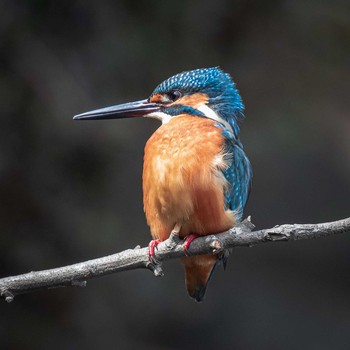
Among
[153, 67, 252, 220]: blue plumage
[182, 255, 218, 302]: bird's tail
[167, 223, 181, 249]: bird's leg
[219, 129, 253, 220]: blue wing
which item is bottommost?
[182, 255, 218, 302]: bird's tail

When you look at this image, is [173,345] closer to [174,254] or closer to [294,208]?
[294,208]

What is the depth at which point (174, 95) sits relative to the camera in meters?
2.76

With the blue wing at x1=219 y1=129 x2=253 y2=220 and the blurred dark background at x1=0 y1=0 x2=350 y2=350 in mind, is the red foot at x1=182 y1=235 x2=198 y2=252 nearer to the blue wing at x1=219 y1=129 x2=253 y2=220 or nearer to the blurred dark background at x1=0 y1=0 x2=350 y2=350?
the blue wing at x1=219 y1=129 x2=253 y2=220

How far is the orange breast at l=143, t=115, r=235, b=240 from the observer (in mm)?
2426

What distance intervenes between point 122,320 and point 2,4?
1.57 m

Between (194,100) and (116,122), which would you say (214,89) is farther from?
(116,122)

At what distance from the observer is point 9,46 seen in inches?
153

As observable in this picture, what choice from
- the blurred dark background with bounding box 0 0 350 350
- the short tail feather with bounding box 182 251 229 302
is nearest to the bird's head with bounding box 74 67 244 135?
the short tail feather with bounding box 182 251 229 302

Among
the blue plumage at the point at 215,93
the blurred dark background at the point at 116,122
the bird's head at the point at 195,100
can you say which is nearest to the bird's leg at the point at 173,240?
the blue plumage at the point at 215,93

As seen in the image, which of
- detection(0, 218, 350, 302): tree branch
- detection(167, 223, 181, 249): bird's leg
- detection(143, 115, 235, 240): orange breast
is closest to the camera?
detection(0, 218, 350, 302): tree branch

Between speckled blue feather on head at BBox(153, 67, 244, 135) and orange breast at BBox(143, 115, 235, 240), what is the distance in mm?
177

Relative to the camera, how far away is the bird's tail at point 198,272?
2.64 m

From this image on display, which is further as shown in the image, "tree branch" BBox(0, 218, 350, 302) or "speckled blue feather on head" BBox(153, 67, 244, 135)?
"speckled blue feather on head" BBox(153, 67, 244, 135)

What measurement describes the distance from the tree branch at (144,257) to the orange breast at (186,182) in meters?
0.11
